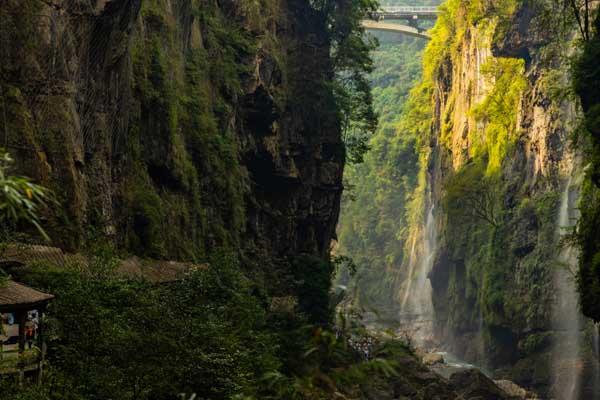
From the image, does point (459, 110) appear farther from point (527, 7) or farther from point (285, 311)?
point (285, 311)

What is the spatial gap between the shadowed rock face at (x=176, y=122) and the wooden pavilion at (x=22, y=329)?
6.36 metres

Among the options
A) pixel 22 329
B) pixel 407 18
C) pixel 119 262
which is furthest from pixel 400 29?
pixel 22 329

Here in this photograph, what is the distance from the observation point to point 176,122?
36.9 metres

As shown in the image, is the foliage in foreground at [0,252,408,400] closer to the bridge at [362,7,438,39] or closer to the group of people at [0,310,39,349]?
the group of people at [0,310,39,349]

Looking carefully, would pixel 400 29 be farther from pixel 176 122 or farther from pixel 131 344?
pixel 131 344

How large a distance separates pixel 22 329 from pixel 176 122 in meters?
18.2

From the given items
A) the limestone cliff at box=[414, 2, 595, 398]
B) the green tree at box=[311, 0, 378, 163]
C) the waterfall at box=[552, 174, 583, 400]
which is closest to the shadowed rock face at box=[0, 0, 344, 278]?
the green tree at box=[311, 0, 378, 163]

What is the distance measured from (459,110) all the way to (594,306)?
147 feet

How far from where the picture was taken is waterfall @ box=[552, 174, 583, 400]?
51.3m

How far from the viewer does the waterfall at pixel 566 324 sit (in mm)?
51281

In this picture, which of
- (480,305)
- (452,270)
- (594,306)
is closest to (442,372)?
(480,305)

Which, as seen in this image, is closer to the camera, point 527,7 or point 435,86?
point 527,7

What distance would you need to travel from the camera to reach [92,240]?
90.6ft

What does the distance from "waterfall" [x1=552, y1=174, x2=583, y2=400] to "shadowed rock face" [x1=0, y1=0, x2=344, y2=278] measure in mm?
13943
